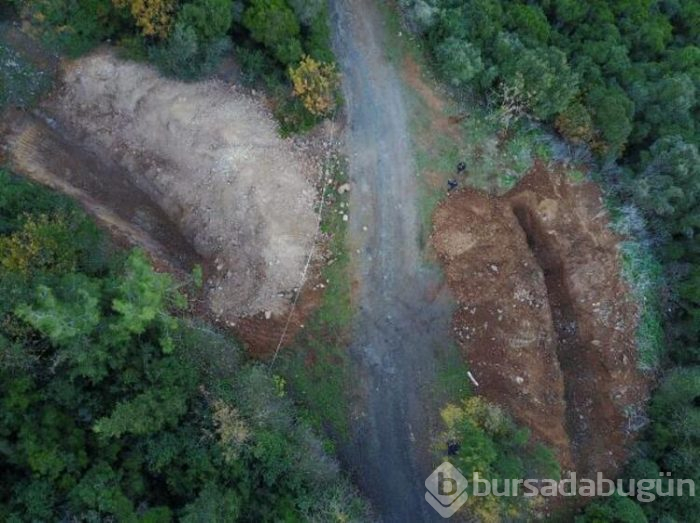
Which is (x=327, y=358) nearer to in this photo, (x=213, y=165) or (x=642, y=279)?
(x=213, y=165)

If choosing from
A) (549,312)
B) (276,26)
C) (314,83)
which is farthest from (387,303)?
(276,26)

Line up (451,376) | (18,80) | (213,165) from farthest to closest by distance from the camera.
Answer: (18,80) < (213,165) < (451,376)

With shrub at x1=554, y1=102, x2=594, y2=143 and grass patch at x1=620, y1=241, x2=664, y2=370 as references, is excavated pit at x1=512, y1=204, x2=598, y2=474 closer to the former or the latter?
grass patch at x1=620, y1=241, x2=664, y2=370

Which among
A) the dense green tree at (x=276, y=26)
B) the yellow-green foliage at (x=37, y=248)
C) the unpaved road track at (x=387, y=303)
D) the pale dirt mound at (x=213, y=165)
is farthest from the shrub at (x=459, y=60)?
the yellow-green foliage at (x=37, y=248)

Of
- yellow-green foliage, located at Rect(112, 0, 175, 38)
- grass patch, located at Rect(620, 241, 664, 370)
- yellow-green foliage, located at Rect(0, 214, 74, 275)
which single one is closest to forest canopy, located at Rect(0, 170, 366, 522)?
yellow-green foliage, located at Rect(0, 214, 74, 275)

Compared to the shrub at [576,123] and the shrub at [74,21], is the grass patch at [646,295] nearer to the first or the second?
the shrub at [576,123]

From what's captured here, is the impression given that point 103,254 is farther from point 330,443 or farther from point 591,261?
point 591,261
